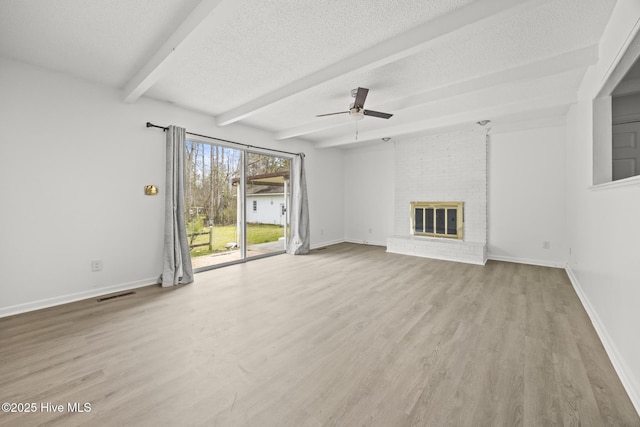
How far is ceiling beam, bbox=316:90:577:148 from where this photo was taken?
3475 millimetres

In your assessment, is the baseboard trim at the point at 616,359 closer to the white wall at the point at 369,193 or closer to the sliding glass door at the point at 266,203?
the white wall at the point at 369,193

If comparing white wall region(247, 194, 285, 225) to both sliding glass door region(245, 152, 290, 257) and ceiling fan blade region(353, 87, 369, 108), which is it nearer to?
sliding glass door region(245, 152, 290, 257)

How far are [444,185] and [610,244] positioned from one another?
3505mm

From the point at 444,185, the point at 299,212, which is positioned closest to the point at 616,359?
the point at 444,185

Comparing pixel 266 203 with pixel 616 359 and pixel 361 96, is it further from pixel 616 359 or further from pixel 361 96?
pixel 616 359

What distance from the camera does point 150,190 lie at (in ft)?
11.8

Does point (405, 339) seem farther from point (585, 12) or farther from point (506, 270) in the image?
point (506, 270)

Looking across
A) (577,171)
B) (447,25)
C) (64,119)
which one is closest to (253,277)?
(64,119)

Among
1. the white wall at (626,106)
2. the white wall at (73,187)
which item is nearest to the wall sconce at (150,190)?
the white wall at (73,187)

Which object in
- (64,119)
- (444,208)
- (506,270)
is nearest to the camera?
(64,119)

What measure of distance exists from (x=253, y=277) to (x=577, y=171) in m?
4.71

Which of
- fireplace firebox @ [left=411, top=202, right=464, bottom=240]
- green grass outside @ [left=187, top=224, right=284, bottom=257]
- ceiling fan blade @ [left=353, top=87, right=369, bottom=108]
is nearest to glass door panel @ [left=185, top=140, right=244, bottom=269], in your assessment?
green grass outside @ [left=187, top=224, right=284, bottom=257]

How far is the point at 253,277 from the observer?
391 cm

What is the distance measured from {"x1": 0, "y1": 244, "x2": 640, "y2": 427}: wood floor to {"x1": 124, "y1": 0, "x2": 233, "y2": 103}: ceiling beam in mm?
2412
